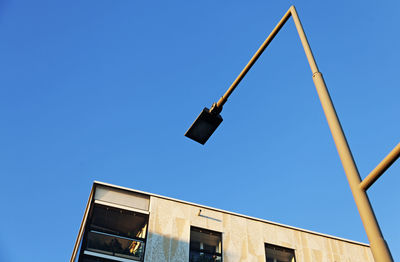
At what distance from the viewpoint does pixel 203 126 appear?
22.6ft

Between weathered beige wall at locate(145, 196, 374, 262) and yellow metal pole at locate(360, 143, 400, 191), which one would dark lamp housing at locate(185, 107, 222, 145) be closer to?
yellow metal pole at locate(360, 143, 400, 191)

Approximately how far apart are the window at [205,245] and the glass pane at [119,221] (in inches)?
77.3

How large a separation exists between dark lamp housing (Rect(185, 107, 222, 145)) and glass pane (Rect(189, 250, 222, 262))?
33.0 ft

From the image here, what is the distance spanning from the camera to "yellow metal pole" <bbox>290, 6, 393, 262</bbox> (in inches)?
144

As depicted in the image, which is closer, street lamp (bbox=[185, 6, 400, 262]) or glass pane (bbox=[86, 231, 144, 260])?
street lamp (bbox=[185, 6, 400, 262])

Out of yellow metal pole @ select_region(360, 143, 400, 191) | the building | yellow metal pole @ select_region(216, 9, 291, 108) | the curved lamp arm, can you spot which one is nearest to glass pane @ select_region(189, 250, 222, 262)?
the building

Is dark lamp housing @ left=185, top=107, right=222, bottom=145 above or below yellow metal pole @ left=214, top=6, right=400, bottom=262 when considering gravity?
above

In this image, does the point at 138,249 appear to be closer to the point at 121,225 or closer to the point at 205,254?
the point at 121,225

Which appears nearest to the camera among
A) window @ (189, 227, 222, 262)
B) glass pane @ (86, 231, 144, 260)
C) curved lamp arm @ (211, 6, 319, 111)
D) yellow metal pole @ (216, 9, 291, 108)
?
curved lamp arm @ (211, 6, 319, 111)

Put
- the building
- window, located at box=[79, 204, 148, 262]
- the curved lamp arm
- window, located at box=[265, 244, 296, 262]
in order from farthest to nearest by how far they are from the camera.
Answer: window, located at box=[265, 244, 296, 262] < the building < window, located at box=[79, 204, 148, 262] < the curved lamp arm

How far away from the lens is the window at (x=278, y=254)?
17594 mm

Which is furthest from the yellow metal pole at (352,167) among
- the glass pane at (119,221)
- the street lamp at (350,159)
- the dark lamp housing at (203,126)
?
the glass pane at (119,221)

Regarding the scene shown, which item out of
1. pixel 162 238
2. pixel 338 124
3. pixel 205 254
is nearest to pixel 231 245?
pixel 205 254

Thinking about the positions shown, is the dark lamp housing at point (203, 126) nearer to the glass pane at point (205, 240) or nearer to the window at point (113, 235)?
the window at point (113, 235)
